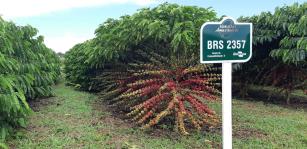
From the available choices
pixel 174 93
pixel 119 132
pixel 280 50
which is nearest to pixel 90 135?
pixel 119 132

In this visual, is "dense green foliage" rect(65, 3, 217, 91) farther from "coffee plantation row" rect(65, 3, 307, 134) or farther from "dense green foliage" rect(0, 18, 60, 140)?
"dense green foliage" rect(0, 18, 60, 140)

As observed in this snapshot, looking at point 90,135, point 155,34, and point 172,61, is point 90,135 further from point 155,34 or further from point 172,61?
point 155,34

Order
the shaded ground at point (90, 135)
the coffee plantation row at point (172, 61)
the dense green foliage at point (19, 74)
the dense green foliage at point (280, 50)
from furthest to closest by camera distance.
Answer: the dense green foliage at point (280, 50) < the coffee plantation row at point (172, 61) < the shaded ground at point (90, 135) < the dense green foliage at point (19, 74)

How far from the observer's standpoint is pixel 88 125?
610cm

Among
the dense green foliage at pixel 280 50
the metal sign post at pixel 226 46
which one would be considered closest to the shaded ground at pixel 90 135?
the metal sign post at pixel 226 46

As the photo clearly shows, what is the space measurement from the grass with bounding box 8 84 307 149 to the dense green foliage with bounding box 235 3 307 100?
1.39 metres

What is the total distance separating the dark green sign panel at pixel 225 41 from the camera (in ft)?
14.6

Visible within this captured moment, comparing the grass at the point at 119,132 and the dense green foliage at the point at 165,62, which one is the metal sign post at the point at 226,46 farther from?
the dense green foliage at the point at 165,62

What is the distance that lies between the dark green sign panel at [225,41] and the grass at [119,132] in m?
1.38

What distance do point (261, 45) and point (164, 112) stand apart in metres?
4.92

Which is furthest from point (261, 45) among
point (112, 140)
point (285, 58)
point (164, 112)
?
point (112, 140)

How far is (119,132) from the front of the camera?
5.80 m

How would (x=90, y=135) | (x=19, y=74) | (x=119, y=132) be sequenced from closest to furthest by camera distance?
(x=90, y=135) → (x=119, y=132) → (x=19, y=74)

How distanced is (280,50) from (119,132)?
4.24 metres
